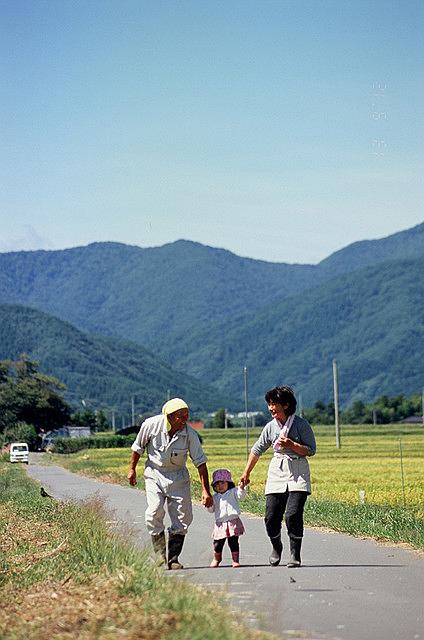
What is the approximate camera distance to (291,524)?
1326cm

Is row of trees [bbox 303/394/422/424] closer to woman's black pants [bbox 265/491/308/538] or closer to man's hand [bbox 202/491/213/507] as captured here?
woman's black pants [bbox 265/491/308/538]

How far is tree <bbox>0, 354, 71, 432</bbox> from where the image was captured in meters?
117

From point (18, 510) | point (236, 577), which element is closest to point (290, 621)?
point (236, 577)

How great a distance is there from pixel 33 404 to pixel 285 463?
353 feet

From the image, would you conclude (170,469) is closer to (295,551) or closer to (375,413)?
(295,551)

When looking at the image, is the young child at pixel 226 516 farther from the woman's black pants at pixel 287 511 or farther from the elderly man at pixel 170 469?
the woman's black pants at pixel 287 511

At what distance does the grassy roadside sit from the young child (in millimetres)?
999

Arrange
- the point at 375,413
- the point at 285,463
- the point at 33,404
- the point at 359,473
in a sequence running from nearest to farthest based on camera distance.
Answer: the point at 285,463 < the point at 359,473 < the point at 33,404 < the point at 375,413

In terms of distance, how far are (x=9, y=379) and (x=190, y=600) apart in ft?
393

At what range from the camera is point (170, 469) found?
13.4 meters

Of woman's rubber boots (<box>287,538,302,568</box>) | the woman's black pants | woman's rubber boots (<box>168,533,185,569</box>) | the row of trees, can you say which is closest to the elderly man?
woman's rubber boots (<box>168,533,185,569</box>)

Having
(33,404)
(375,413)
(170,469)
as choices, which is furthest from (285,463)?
(375,413)

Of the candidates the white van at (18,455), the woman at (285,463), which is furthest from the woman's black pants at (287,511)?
the white van at (18,455)

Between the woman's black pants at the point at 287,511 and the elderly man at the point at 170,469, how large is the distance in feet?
2.58
